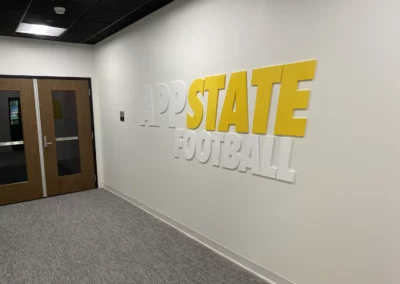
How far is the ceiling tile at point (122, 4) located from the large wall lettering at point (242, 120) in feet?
3.26

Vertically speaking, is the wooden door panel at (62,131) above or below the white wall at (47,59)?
below

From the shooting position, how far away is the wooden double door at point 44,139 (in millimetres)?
4691

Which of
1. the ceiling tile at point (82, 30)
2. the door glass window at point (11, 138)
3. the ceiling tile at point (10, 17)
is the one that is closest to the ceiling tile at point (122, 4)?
the ceiling tile at point (82, 30)

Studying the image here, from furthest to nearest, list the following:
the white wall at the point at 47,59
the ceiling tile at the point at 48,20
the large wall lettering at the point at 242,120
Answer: the white wall at the point at 47,59 → the ceiling tile at the point at 48,20 → the large wall lettering at the point at 242,120

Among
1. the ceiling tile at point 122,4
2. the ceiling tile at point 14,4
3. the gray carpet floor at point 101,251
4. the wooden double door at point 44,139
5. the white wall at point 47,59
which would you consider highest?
the ceiling tile at point 122,4

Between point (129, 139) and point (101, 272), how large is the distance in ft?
7.43

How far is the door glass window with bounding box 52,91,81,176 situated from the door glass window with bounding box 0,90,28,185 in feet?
1.83

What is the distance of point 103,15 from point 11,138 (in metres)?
2.71

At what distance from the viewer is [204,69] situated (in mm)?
2998

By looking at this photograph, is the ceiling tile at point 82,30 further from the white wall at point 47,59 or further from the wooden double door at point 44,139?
the wooden double door at point 44,139

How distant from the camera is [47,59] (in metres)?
4.92

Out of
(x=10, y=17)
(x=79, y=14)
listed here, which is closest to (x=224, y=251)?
(x=79, y=14)

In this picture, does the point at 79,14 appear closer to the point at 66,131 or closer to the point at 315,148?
the point at 66,131

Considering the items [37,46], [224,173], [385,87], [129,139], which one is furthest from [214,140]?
[37,46]
